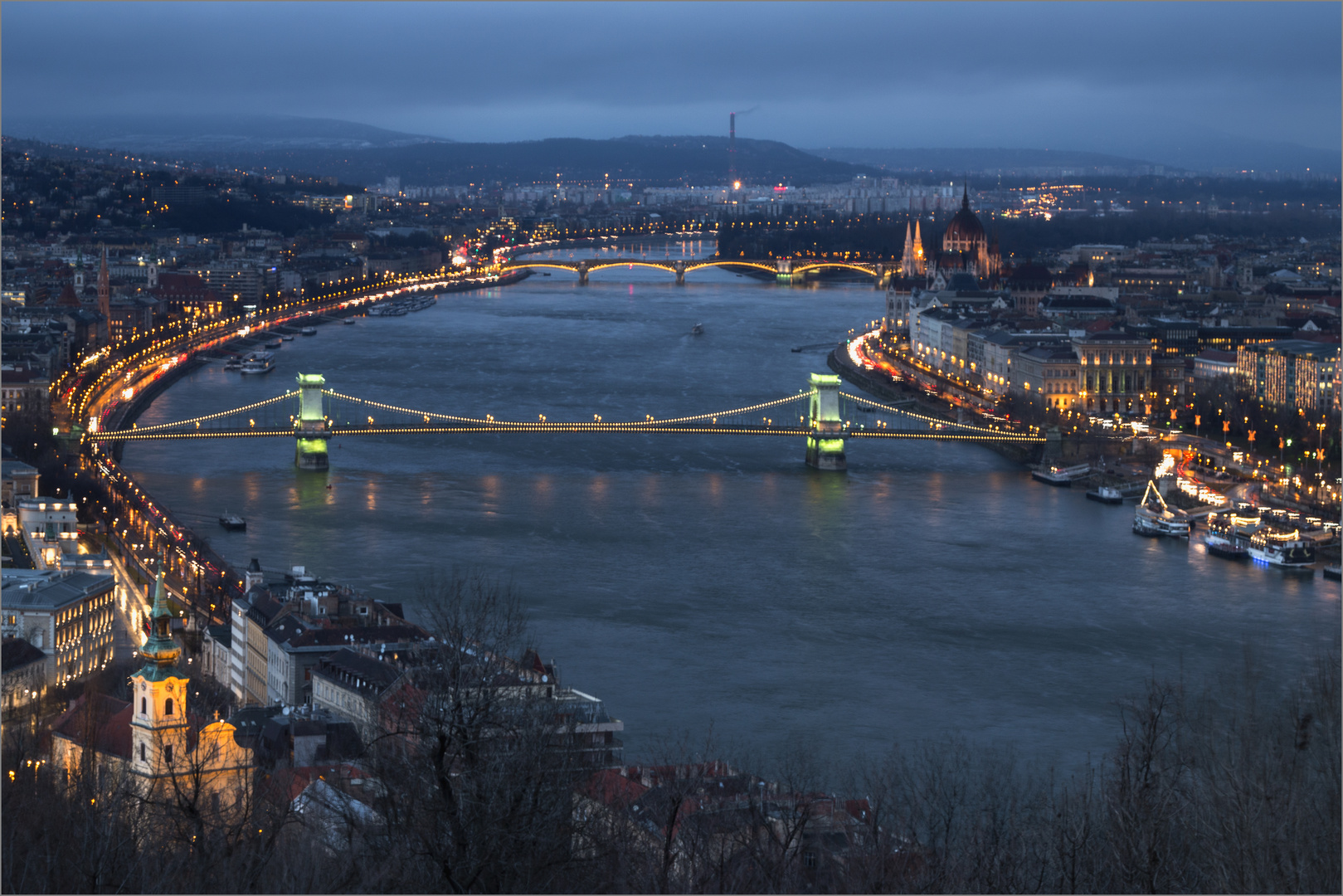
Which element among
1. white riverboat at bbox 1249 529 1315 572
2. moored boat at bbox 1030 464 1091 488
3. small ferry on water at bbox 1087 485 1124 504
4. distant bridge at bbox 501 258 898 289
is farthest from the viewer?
distant bridge at bbox 501 258 898 289

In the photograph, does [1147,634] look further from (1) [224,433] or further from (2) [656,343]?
(2) [656,343]

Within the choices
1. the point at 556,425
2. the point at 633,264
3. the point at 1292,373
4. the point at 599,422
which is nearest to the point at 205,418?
the point at 556,425

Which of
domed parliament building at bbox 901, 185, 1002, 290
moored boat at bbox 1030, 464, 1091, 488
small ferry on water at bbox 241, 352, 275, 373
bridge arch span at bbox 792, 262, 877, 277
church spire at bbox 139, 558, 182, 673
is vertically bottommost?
bridge arch span at bbox 792, 262, 877, 277

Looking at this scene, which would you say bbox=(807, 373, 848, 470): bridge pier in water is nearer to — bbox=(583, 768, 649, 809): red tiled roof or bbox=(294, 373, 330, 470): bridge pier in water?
bbox=(294, 373, 330, 470): bridge pier in water

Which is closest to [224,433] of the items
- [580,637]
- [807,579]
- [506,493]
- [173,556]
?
[506,493]

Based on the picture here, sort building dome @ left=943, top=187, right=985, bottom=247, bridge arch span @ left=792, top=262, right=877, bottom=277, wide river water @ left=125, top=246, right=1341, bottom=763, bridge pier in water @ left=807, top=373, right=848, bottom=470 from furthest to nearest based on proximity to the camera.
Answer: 1. bridge arch span @ left=792, top=262, right=877, bottom=277
2. building dome @ left=943, top=187, right=985, bottom=247
3. bridge pier in water @ left=807, top=373, right=848, bottom=470
4. wide river water @ left=125, top=246, right=1341, bottom=763

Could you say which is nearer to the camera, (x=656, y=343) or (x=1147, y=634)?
(x=1147, y=634)

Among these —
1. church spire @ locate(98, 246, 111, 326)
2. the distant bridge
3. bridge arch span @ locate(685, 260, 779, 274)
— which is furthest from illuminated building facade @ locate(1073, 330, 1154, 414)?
bridge arch span @ locate(685, 260, 779, 274)

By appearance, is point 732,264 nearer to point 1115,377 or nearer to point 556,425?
point 1115,377
